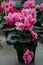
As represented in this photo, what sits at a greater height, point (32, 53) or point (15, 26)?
point (15, 26)

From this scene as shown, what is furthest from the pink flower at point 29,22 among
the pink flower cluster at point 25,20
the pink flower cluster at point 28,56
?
the pink flower cluster at point 28,56

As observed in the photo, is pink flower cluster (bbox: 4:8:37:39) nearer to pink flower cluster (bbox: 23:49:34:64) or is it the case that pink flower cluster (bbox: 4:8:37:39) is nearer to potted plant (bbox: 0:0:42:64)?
potted plant (bbox: 0:0:42:64)

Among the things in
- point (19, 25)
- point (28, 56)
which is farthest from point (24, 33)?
point (28, 56)

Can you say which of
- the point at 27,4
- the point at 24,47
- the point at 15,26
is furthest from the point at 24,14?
the point at 27,4

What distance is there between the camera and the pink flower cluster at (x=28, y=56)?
1.95 m

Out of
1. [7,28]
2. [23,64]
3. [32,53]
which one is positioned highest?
[7,28]

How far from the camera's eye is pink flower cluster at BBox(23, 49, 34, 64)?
195 centimetres

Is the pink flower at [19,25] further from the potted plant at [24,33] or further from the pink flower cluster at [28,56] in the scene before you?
the pink flower cluster at [28,56]

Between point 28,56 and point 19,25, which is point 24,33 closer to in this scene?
point 19,25

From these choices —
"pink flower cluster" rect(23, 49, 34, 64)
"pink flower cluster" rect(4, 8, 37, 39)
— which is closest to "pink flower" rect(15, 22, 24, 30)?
"pink flower cluster" rect(4, 8, 37, 39)

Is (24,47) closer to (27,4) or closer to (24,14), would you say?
(24,14)

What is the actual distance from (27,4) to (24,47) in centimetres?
114

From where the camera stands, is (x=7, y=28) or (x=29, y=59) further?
(x=7, y=28)

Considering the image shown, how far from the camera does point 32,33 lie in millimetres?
1899
